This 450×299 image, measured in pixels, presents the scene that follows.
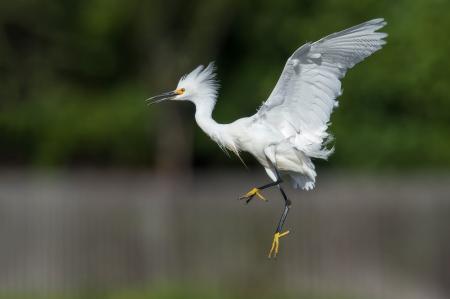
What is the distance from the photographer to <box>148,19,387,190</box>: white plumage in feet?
20.6

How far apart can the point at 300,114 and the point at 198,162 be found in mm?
17676

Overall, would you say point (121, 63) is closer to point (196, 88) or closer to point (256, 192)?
point (196, 88)

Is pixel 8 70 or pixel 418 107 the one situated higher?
pixel 8 70

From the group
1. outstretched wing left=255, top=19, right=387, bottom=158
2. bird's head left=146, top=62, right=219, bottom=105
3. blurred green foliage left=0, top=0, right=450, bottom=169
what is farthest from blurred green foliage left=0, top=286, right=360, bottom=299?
outstretched wing left=255, top=19, right=387, bottom=158

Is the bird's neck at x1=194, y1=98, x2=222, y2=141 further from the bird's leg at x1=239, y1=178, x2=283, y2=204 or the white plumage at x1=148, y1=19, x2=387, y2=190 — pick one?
the bird's leg at x1=239, y1=178, x2=283, y2=204

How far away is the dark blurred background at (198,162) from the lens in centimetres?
1480

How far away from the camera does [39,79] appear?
76.3 feet

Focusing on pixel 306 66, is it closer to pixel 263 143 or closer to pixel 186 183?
pixel 263 143

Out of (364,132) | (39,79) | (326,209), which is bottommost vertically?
(326,209)

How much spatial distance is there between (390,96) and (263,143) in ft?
38.9

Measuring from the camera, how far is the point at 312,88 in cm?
649

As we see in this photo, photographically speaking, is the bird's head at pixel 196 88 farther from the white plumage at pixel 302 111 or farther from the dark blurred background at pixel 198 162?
the dark blurred background at pixel 198 162

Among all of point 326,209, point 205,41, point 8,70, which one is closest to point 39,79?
point 8,70

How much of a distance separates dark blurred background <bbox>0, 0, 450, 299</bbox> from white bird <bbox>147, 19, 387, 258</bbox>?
23.6 feet
